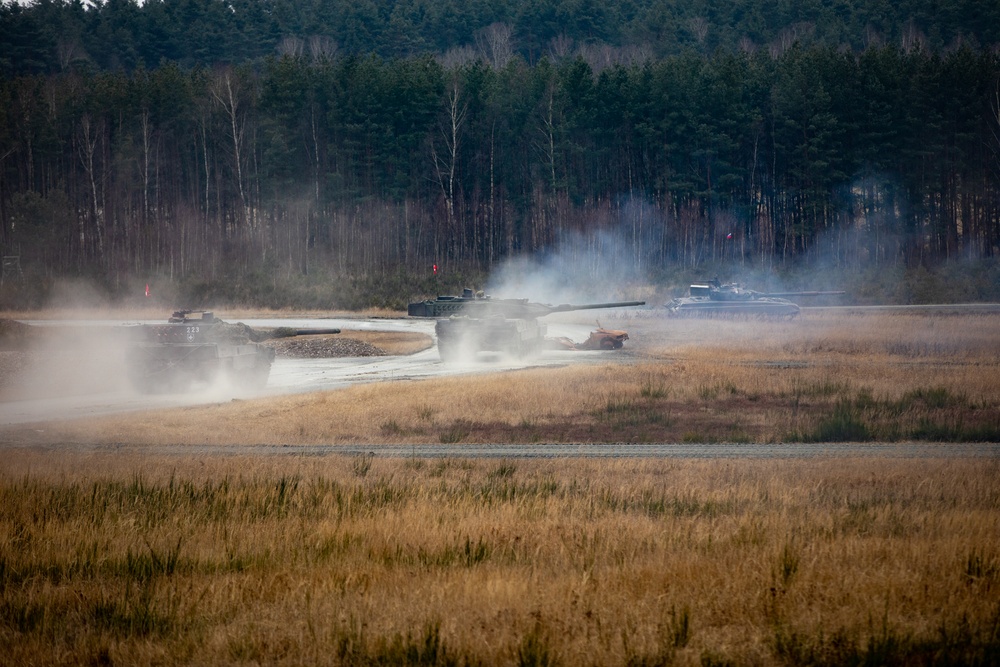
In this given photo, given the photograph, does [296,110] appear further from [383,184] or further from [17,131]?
[17,131]

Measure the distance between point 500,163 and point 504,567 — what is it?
72.2m

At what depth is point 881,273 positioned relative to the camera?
65250 millimetres

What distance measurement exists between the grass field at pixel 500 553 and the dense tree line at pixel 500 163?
55324 millimetres

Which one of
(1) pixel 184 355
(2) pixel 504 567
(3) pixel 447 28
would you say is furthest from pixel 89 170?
(2) pixel 504 567

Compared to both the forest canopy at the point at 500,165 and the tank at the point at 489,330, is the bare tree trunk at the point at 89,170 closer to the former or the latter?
the forest canopy at the point at 500,165

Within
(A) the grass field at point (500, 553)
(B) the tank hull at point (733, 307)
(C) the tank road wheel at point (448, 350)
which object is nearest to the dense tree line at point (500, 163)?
(B) the tank hull at point (733, 307)

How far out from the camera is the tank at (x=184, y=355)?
28531 millimetres

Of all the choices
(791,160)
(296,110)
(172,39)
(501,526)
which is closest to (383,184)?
(296,110)

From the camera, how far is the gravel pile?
39.7 m

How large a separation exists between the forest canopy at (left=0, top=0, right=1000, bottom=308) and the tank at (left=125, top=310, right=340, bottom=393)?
→ 4266cm

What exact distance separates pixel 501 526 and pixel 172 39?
423 feet

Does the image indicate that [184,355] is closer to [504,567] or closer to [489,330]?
[489,330]

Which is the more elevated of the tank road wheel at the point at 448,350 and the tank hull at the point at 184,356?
the tank hull at the point at 184,356

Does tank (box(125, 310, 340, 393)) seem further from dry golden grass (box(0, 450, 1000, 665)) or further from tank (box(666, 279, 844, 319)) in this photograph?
tank (box(666, 279, 844, 319))
